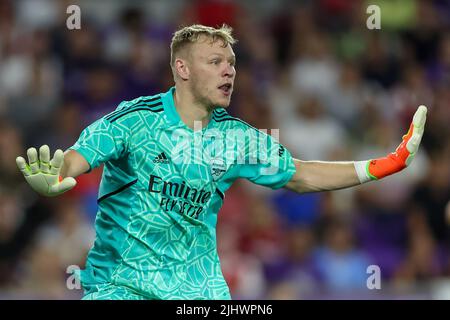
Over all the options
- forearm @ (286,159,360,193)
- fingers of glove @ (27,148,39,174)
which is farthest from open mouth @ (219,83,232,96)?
fingers of glove @ (27,148,39,174)

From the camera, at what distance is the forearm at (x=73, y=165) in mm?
6262

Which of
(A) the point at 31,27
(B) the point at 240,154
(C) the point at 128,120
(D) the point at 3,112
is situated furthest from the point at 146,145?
(A) the point at 31,27

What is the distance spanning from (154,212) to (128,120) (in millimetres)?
606

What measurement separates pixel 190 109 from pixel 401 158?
1442mm

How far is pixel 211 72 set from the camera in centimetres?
684

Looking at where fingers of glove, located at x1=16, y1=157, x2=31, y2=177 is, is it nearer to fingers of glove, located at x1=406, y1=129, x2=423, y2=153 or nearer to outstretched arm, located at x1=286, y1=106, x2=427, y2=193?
outstretched arm, located at x1=286, y1=106, x2=427, y2=193

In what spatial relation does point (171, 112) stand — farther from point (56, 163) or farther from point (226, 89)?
point (56, 163)

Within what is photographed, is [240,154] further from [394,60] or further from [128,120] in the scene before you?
Answer: [394,60]

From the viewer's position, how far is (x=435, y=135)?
12.9 meters

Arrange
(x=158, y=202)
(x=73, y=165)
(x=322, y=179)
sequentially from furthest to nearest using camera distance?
(x=322, y=179) → (x=158, y=202) → (x=73, y=165)

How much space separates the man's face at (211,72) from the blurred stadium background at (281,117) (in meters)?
3.87

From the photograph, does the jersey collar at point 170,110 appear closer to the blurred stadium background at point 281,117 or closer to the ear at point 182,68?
the ear at point 182,68
